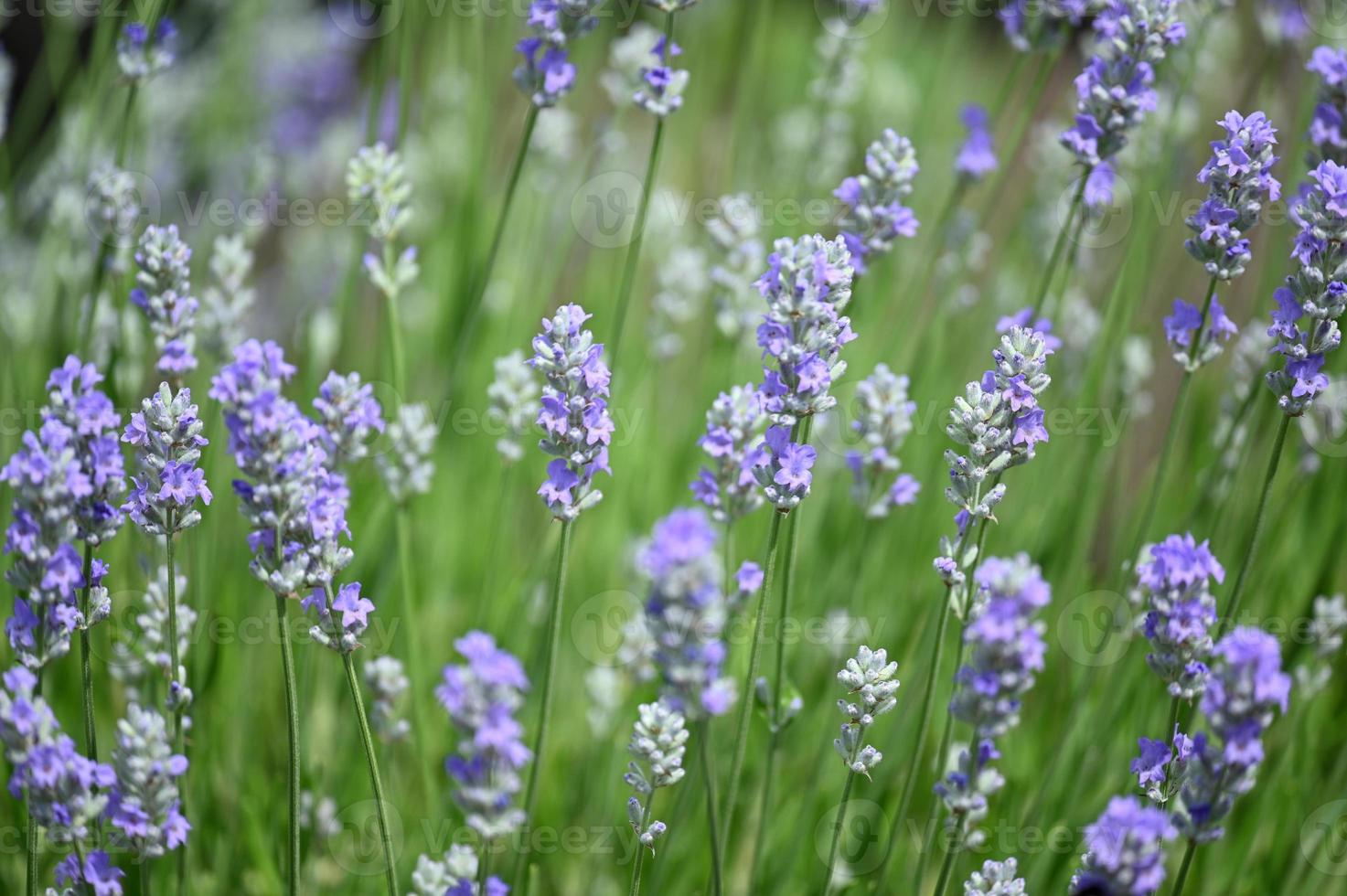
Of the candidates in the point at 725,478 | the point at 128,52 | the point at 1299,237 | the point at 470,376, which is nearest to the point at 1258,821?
the point at 1299,237

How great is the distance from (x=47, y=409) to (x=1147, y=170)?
3.03m

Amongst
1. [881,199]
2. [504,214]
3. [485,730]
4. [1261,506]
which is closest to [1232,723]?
[1261,506]

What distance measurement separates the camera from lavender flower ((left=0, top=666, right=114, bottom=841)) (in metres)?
1.42

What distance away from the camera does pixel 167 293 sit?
1.87m

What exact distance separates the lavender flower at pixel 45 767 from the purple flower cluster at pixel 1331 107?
2400mm

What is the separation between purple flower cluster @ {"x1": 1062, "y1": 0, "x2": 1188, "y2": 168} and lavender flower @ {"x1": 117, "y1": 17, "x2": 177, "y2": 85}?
188 centimetres

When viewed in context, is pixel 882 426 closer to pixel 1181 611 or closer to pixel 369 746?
pixel 1181 611

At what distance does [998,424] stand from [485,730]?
0.88 metres

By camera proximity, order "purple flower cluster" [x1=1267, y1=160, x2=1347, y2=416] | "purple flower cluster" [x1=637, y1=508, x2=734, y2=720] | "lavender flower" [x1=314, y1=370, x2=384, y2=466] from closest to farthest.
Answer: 1. "purple flower cluster" [x1=637, y1=508, x2=734, y2=720]
2. "purple flower cluster" [x1=1267, y1=160, x2=1347, y2=416]
3. "lavender flower" [x1=314, y1=370, x2=384, y2=466]

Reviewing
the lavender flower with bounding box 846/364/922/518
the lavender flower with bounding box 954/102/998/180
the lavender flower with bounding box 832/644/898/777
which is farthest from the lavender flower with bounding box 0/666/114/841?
the lavender flower with bounding box 954/102/998/180

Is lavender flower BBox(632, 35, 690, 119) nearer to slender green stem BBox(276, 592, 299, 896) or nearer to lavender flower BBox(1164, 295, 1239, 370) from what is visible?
lavender flower BBox(1164, 295, 1239, 370)

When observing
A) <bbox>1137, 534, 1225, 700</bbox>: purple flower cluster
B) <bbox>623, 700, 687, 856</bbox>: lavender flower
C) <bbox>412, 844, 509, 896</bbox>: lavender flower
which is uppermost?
<bbox>1137, 534, 1225, 700</bbox>: purple flower cluster

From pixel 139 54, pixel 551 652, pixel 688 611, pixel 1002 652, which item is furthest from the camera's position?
pixel 139 54

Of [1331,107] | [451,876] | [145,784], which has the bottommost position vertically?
[451,876]
